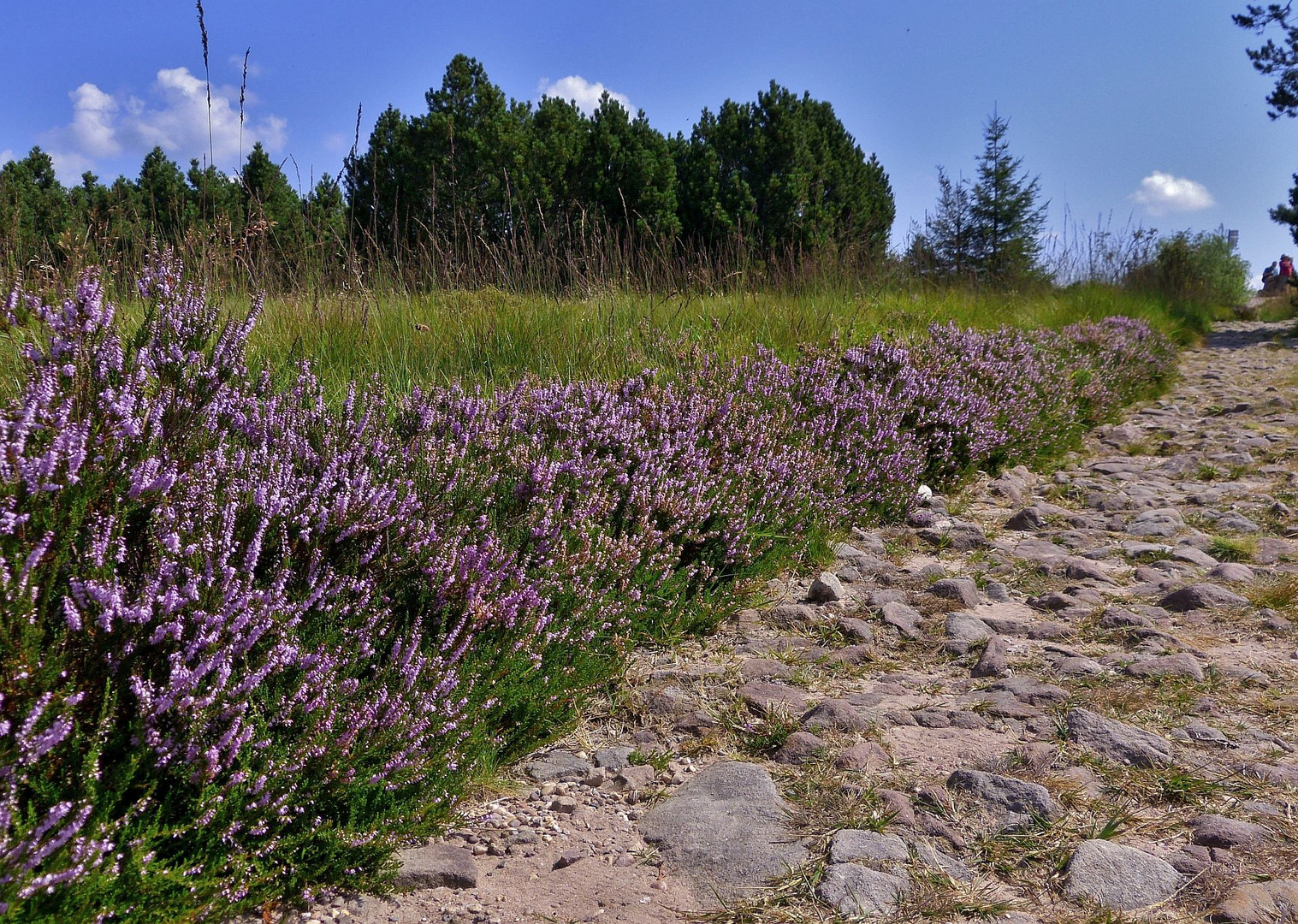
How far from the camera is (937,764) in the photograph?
109 inches

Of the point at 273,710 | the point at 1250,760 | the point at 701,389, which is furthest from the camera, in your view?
the point at 701,389

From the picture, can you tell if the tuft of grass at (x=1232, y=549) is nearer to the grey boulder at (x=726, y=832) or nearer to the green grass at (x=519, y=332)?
the green grass at (x=519, y=332)

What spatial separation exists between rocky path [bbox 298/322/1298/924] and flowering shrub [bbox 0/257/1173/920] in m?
0.27

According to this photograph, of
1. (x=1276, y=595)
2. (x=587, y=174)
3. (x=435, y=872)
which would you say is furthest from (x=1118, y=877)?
(x=587, y=174)

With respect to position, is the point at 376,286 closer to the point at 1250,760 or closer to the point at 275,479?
the point at 275,479

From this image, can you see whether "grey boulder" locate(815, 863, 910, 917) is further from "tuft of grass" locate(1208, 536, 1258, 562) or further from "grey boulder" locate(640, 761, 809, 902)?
"tuft of grass" locate(1208, 536, 1258, 562)

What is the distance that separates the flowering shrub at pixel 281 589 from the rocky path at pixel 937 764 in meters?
0.27

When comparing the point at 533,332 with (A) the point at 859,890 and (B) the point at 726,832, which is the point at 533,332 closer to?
(B) the point at 726,832

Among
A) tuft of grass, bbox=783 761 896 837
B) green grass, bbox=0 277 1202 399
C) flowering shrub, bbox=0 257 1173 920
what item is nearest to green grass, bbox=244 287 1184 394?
green grass, bbox=0 277 1202 399

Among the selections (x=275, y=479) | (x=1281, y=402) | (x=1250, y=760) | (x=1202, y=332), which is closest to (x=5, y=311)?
(x=275, y=479)

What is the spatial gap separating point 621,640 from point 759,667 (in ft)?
2.01

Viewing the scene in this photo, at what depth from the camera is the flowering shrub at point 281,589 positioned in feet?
6.14

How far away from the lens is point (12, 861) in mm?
1623

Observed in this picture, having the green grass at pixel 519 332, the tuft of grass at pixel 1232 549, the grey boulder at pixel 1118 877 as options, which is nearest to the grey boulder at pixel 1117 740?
the grey boulder at pixel 1118 877
